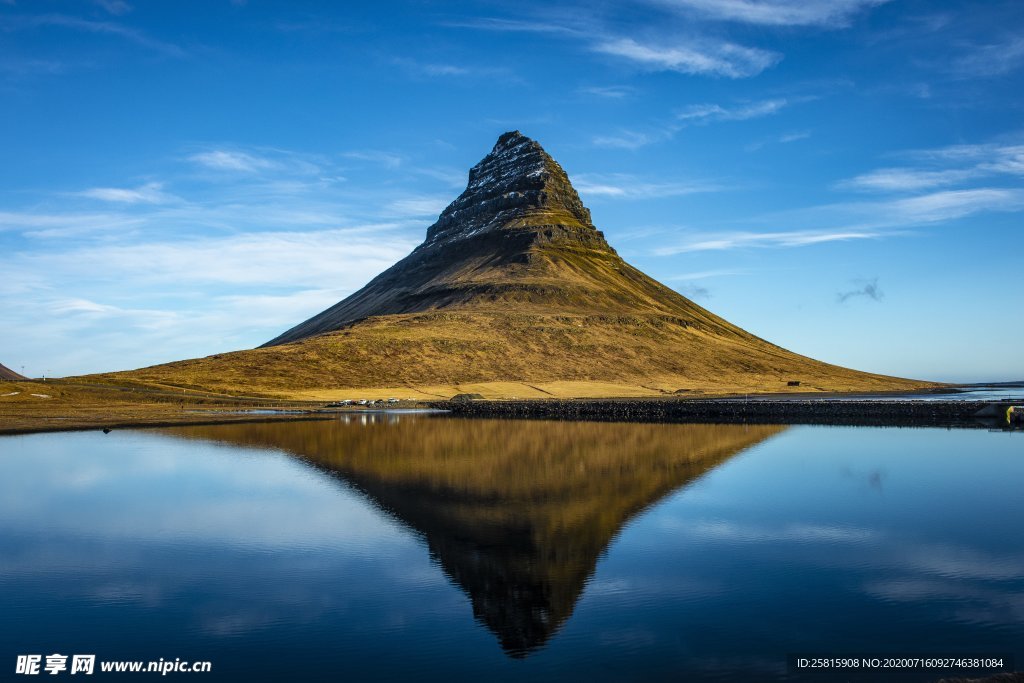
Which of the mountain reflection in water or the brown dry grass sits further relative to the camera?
the brown dry grass

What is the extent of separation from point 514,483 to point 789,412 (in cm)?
6982

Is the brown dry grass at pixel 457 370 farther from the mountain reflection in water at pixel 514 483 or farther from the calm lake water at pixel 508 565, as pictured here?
the calm lake water at pixel 508 565

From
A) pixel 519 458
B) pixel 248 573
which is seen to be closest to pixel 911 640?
pixel 248 573

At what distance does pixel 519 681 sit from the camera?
1596cm

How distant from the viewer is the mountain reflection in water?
22708 millimetres

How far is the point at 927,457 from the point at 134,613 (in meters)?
54.5

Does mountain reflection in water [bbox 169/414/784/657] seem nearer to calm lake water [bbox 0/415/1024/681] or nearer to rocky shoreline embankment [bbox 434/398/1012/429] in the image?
calm lake water [bbox 0/415/1024/681]

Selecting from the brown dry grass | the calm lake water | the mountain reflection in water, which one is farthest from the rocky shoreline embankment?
the calm lake water

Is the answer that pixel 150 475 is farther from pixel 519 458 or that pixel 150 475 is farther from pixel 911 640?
pixel 911 640

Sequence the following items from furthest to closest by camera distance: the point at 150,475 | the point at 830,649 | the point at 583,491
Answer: the point at 150,475 < the point at 583,491 < the point at 830,649

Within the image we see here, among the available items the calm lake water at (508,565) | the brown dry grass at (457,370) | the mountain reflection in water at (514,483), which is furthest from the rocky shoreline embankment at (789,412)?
the calm lake water at (508,565)

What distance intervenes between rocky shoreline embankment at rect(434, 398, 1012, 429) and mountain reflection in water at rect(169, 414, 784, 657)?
1438 centimetres

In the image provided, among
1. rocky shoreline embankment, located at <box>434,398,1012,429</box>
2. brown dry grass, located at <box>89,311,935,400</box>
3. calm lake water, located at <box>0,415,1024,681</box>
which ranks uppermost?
brown dry grass, located at <box>89,311,935,400</box>

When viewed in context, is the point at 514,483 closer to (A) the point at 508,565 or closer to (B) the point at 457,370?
(A) the point at 508,565
